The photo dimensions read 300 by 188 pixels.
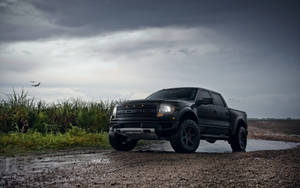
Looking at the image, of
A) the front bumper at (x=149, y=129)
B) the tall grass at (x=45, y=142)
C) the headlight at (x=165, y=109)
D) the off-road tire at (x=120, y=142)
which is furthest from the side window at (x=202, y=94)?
the tall grass at (x=45, y=142)

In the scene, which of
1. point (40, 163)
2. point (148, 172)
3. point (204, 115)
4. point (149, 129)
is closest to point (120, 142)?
point (149, 129)

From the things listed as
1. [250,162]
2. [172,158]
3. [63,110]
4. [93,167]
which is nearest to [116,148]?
[172,158]

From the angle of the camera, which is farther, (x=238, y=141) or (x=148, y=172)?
(x=238, y=141)

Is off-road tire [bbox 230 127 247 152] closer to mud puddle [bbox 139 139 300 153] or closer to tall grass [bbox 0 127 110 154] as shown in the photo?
mud puddle [bbox 139 139 300 153]

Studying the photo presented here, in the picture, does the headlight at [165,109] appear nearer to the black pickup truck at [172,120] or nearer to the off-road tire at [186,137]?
the black pickup truck at [172,120]

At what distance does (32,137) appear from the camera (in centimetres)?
1198

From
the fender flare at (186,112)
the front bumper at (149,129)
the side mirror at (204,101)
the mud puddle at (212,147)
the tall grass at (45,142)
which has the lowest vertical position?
the mud puddle at (212,147)

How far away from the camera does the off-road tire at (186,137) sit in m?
9.05

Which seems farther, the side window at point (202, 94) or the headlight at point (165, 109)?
the side window at point (202, 94)

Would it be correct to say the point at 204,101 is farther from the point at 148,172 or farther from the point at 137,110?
the point at 148,172

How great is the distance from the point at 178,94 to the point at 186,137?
1.66 m

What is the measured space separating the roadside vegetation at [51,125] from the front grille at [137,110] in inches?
111

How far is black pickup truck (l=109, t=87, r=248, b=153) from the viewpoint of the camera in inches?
358

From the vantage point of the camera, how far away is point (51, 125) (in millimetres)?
14539
